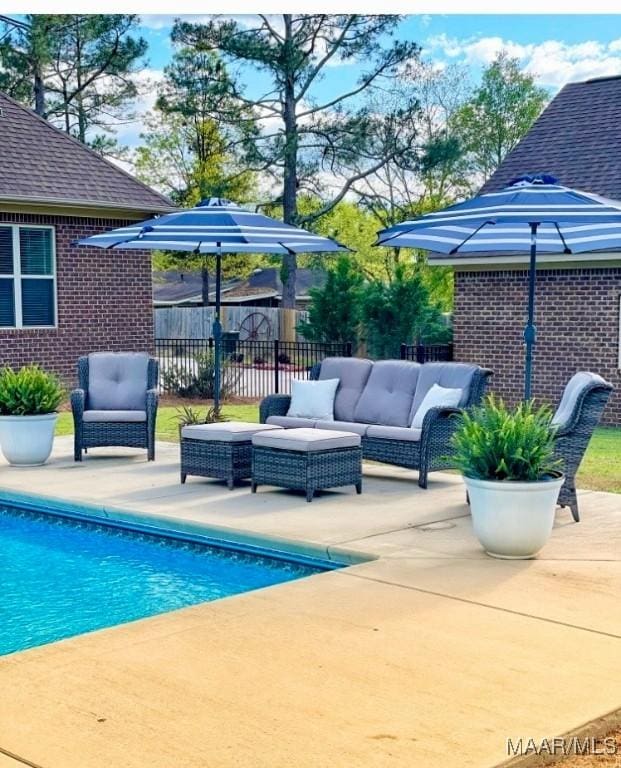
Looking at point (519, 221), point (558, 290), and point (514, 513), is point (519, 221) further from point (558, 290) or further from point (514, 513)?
point (558, 290)

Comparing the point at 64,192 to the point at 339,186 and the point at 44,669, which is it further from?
the point at 339,186

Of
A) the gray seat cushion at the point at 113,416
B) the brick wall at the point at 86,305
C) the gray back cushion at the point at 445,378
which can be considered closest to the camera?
the gray back cushion at the point at 445,378

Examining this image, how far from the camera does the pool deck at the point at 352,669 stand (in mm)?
3865

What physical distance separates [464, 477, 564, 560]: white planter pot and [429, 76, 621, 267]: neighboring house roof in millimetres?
9659

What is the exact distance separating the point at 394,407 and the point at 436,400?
2.20ft

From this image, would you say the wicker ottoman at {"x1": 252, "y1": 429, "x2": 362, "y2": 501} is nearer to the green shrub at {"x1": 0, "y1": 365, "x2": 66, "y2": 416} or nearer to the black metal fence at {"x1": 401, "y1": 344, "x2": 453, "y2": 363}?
the green shrub at {"x1": 0, "y1": 365, "x2": 66, "y2": 416}

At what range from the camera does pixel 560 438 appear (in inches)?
308

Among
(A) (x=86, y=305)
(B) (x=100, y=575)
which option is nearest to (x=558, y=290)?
(A) (x=86, y=305)

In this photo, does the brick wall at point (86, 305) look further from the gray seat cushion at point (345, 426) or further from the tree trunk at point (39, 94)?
the tree trunk at point (39, 94)

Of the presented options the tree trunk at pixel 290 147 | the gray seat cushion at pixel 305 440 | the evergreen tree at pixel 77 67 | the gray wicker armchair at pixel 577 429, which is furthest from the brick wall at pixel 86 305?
the evergreen tree at pixel 77 67

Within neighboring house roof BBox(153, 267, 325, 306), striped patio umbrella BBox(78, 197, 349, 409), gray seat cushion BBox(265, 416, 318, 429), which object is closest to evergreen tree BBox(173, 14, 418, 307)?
neighboring house roof BBox(153, 267, 325, 306)

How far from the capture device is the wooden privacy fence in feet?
132

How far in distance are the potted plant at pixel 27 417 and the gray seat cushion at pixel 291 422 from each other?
2255 millimetres

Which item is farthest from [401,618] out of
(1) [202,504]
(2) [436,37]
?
(2) [436,37]
